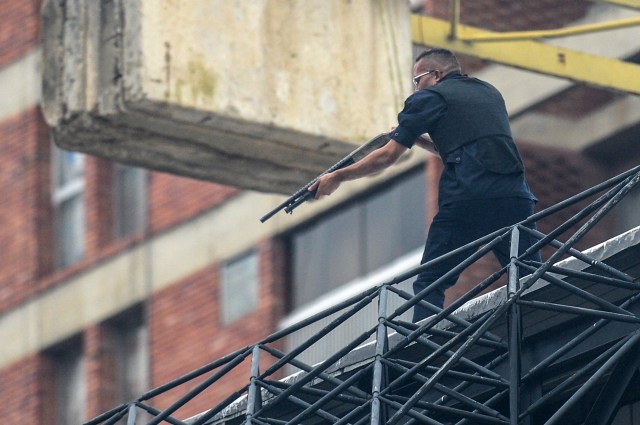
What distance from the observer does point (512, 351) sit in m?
14.9

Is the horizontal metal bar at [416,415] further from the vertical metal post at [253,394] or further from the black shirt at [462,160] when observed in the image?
the black shirt at [462,160]

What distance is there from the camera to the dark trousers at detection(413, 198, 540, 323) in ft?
54.8

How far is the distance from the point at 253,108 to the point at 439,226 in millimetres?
4834

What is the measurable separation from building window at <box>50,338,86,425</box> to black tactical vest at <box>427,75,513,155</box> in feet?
50.3

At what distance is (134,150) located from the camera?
870 inches

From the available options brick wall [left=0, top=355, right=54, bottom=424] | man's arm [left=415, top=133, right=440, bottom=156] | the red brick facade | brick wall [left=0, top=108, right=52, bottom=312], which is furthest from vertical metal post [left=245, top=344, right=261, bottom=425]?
brick wall [left=0, top=108, right=52, bottom=312]

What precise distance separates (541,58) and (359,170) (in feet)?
19.2

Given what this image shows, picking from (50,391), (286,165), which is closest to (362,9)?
(286,165)

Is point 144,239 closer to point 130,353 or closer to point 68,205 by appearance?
point 130,353

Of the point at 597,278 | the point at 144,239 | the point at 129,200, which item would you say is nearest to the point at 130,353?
the point at 144,239

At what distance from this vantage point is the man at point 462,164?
1672 centimetres

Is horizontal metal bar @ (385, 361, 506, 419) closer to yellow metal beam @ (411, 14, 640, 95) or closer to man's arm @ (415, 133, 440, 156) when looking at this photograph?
man's arm @ (415, 133, 440, 156)

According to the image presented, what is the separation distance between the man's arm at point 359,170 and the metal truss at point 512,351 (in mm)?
902

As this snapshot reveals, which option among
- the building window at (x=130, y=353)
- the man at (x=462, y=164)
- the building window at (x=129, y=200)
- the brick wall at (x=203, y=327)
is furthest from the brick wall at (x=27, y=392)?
the man at (x=462, y=164)
